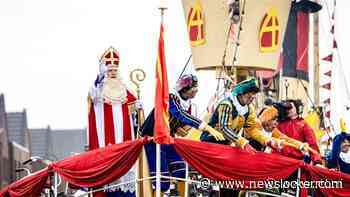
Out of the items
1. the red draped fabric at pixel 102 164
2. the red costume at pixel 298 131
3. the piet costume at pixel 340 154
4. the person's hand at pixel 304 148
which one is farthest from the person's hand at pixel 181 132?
the piet costume at pixel 340 154

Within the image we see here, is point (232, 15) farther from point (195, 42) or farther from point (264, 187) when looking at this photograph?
point (264, 187)

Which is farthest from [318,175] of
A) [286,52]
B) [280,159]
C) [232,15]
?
[286,52]

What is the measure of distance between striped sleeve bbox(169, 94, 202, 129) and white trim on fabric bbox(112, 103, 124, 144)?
0.94 metres

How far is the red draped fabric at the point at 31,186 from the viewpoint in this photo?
11719 millimetres

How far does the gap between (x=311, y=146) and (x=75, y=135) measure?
130 metres

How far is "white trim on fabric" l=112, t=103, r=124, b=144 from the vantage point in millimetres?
11789

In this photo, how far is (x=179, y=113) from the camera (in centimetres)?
1109

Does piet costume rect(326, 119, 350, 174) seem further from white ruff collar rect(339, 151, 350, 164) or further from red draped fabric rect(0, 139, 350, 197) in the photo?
red draped fabric rect(0, 139, 350, 197)

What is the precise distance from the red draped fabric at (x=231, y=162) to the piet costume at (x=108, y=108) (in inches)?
52.1

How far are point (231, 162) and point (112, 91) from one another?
192cm

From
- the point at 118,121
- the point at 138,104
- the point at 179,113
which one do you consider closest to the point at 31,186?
the point at 118,121

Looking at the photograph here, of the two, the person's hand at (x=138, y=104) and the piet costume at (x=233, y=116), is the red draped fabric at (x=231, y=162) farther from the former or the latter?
the person's hand at (x=138, y=104)

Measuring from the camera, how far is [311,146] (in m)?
12.4

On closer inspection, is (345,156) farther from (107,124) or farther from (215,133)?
(107,124)
